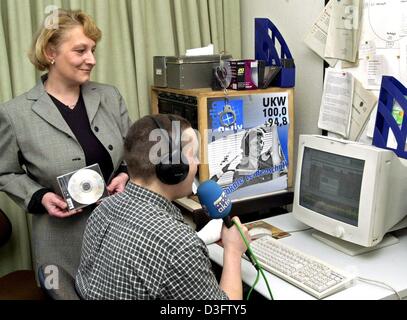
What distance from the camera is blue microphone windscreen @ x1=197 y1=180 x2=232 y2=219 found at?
1.21 metres

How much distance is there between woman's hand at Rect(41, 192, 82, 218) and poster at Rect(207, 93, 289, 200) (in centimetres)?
63

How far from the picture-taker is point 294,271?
1358 millimetres

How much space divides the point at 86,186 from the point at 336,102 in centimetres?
113

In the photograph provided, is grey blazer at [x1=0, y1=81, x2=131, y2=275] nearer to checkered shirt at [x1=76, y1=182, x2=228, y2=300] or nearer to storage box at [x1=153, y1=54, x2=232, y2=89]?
storage box at [x1=153, y1=54, x2=232, y2=89]

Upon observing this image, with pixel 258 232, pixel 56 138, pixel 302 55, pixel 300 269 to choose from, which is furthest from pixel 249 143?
pixel 56 138

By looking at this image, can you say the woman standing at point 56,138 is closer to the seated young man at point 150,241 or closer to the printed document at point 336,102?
the seated young man at point 150,241

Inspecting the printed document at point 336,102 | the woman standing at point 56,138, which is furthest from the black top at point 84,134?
the printed document at point 336,102

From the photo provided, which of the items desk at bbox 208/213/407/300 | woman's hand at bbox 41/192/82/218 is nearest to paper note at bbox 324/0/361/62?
desk at bbox 208/213/407/300

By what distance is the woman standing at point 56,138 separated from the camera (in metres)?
1.55

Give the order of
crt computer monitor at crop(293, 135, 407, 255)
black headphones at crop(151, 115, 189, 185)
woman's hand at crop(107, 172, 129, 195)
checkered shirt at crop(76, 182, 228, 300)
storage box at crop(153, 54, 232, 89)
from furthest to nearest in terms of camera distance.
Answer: storage box at crop(153, 54, 232, 89) < woman's hand at crop(107, 172, 129, 195) < crt computer monitor at crop(293, 135, 407, 255) < black headphones at crop(151, 115, 189, 185) < checkered shirt at crop(76, 182, 228, 300)

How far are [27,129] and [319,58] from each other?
1.30 m

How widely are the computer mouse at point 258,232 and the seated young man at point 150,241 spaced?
49cm

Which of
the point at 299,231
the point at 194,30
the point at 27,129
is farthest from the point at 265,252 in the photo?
the point at 194,30
